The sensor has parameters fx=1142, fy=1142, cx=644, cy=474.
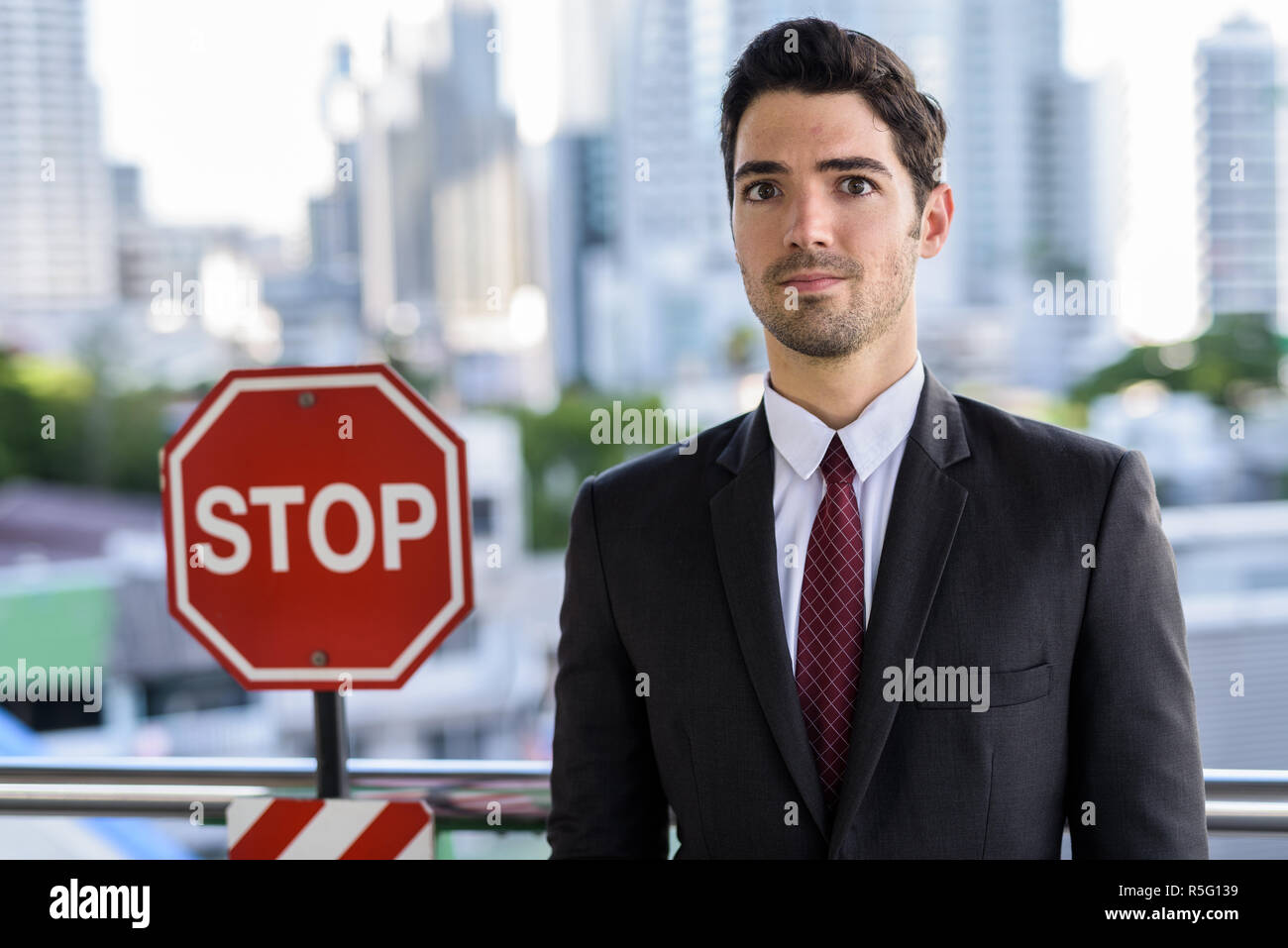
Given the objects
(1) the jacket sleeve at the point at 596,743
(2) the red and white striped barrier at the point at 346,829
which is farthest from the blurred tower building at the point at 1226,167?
(2) the red and white striped barrier at the point at 346,829

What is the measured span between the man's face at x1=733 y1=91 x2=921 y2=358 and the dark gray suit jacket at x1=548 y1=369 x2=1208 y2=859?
0.15 m

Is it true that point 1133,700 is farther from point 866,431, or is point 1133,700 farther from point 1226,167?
point 1226,167

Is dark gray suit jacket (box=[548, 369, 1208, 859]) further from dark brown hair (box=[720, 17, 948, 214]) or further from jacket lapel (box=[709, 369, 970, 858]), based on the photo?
dark brown hair (box=[720, 17, 948, 214])

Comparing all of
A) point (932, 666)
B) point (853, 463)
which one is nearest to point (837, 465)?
point (853, 463)

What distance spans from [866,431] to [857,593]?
18 centimetres

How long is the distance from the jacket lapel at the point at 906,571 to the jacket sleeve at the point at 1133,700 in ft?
0.52

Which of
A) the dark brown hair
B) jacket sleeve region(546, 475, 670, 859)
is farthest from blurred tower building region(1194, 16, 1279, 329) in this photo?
jacket sleeve region(546, 475, 670, 859)

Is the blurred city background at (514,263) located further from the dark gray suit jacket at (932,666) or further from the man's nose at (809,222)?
the man's nose at (809,222)

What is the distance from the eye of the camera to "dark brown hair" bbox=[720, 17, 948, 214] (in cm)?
126

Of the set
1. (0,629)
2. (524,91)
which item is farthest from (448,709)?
(524,91)

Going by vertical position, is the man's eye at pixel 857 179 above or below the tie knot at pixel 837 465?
above

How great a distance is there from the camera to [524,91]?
157ft

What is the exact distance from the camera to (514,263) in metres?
46.8

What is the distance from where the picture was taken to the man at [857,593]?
116 centimetres
